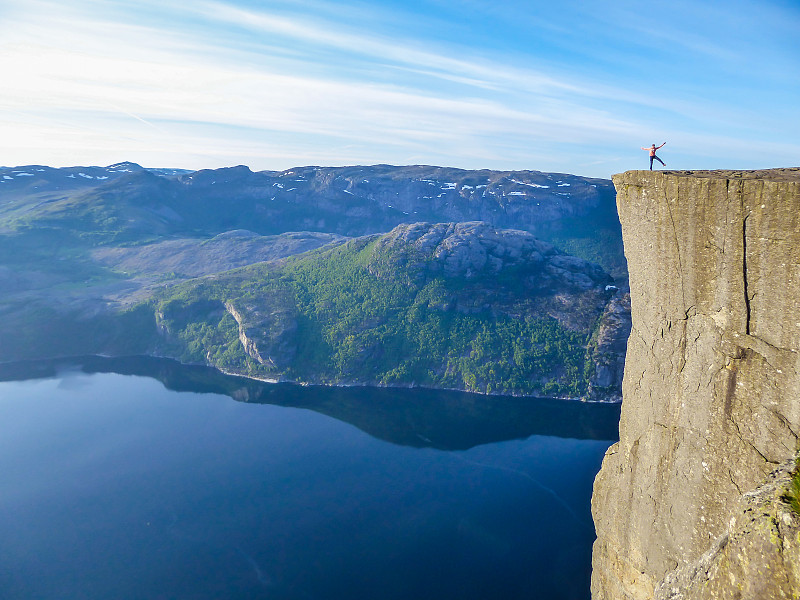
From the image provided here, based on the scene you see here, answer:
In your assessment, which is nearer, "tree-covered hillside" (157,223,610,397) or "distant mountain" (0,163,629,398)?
"tree-covered hillside" (157,223,610,397)

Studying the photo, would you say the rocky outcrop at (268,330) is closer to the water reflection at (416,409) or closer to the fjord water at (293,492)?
the water reflection at (416,409)

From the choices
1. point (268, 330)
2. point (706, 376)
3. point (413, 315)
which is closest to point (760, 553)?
point (706, 376)

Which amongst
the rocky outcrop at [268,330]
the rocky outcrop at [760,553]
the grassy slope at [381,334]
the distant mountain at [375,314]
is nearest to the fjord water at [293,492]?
the grassy slope at [381,334]

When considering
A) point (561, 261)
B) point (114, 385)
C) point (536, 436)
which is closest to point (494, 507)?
point (536, 436)

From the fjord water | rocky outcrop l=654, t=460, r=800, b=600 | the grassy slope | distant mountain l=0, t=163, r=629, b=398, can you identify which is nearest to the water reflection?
the fjord water

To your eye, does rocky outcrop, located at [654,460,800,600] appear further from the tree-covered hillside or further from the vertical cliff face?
the tree-covered hillside

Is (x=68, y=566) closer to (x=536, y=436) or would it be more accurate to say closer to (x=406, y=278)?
(x=536, y=436)

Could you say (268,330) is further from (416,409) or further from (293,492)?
(293,492)
